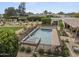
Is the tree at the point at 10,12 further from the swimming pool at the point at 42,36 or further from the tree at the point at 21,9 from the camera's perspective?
the swimming pool at the point at 42,36

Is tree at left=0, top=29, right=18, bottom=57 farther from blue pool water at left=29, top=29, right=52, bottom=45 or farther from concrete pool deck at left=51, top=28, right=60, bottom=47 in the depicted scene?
concrete pool deck at left=51, top=28, right=60, bottom=47

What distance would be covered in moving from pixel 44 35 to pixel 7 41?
0.44 metres

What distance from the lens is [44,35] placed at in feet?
8.83

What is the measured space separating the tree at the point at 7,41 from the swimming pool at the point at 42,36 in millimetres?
169

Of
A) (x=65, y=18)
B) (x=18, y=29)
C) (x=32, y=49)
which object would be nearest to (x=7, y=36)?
(x=18, y=29)

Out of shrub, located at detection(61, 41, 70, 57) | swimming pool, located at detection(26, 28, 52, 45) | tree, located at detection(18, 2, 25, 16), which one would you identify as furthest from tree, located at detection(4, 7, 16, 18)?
shrub, located at detection(61, 41, 70, 57)

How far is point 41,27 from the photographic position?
276 cm

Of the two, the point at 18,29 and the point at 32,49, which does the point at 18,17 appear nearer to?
the point at 18,29

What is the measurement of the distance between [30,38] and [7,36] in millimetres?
272

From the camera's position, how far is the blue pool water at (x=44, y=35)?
8.84ft

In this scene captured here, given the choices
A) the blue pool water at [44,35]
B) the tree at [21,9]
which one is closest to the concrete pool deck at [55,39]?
the blue pool water at [44,35]

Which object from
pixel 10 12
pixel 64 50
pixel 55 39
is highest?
pixel 10 12

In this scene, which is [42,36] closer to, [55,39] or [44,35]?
[44,35]

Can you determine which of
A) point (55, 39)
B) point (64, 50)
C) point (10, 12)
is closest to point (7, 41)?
point (10, 12)
